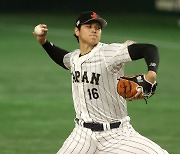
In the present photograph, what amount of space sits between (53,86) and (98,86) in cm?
835

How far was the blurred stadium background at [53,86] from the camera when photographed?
10.5m

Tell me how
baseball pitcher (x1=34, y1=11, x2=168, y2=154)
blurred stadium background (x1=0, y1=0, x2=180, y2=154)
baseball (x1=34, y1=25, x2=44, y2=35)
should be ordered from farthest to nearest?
blurred stadium background (x1=0, y1=0, x2=180, y2=154) → baseball (x1=34, y1=25, x2=44, y2=35) → baseball pitcher (x1=34, y1=11, x2=168, y2=154)

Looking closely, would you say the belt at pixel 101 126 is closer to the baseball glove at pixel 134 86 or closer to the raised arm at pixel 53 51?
the baseball glove at pixel 134 86

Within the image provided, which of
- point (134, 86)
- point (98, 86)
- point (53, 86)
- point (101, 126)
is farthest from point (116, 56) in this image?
point (53, 86)

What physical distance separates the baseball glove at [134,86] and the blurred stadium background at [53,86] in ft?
10.8

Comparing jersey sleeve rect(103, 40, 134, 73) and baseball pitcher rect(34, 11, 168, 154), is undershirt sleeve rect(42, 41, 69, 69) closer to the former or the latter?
baseball pitcher rect(34, 11, 168, 154)

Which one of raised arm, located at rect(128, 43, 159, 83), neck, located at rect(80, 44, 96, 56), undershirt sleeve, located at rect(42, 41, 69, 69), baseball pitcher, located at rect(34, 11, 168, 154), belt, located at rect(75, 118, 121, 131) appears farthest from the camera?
undershirt sleeve, located at rect(42, 41, 69, 69)

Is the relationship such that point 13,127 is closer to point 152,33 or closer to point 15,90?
point 15,90

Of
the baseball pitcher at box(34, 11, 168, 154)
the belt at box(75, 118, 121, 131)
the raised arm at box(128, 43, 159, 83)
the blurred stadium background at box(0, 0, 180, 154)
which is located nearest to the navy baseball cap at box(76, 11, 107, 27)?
the baseball pitcher at box(34, 11, 168, 154)

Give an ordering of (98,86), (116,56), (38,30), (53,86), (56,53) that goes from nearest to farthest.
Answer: (116,56) → (98,86) → (38,30) → (56,53) → (53,86)

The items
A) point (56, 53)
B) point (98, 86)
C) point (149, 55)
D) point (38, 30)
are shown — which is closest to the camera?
point (149, 55)

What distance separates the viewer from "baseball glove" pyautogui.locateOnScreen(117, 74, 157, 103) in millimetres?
6038

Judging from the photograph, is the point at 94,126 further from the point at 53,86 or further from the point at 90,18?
the point at 53,86

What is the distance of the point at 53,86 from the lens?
15141 millimetres
